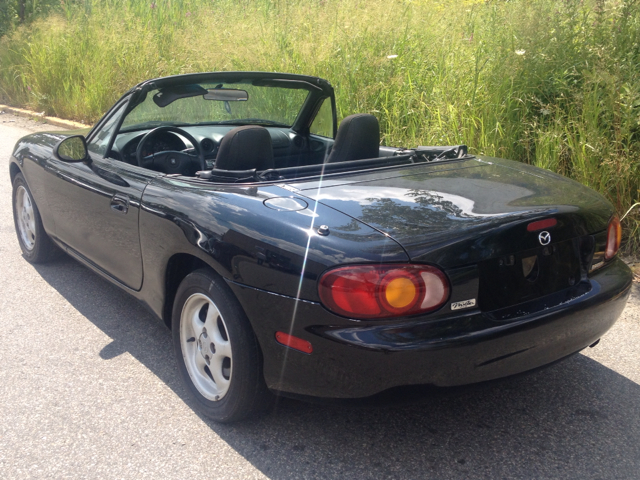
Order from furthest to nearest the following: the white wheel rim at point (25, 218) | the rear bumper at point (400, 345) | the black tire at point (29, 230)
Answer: the white wheel rim at point (25, 218) < the black tire at point (29, 230) < the rear bumper at point (400, 345)

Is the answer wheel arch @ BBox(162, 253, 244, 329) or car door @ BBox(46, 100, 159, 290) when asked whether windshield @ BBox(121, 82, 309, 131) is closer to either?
car door @ BBox(46, 100, 159, 290)

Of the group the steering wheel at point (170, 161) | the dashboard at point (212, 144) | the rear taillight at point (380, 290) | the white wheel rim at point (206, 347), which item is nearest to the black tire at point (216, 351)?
the white wheel rim at point (206, 347)

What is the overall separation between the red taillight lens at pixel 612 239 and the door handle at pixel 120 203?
229cm

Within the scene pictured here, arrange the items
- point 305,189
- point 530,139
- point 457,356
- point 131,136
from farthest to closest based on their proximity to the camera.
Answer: point 530,139 < point 131,136 < point 305,189 < point 457,356

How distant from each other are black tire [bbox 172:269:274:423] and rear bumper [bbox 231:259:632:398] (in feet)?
0.29

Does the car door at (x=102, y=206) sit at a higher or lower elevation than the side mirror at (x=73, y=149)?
lower

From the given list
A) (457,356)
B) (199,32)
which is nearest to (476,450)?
(457,356)

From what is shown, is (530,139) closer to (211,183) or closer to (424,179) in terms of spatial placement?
(424,179)

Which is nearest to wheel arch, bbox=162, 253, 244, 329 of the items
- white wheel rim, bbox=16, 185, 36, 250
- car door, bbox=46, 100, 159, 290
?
car door, bbox=46, 100, 159, 290

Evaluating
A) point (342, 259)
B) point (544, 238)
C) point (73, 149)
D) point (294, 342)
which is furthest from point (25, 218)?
point (544, 238)

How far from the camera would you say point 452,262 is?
6.96ft

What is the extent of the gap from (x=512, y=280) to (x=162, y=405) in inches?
→ 64.7

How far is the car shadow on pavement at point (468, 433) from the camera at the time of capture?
7.49 ft

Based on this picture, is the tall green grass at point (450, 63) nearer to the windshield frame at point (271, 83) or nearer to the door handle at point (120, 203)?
the windshield frame at point (271, 83)
